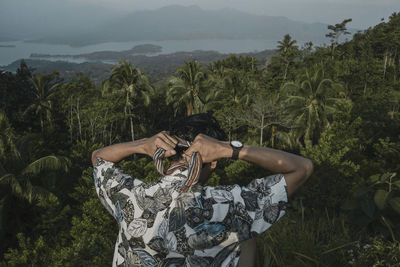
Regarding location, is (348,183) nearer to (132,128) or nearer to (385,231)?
(385,231)

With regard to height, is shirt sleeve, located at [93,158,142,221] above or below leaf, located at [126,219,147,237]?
above

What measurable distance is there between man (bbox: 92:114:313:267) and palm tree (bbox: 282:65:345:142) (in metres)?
25.6

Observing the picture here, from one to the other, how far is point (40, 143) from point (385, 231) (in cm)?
2002

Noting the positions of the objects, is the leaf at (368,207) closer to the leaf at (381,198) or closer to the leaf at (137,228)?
the leaf at (381,198)

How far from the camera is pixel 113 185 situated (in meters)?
1.56

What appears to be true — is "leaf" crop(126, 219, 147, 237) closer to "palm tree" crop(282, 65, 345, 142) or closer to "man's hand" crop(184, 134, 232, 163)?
"man's hand" crop(184, 134, 232, 163)

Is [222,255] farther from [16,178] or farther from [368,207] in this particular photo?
[16,178]

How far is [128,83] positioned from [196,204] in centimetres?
3119

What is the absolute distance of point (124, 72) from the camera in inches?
1189

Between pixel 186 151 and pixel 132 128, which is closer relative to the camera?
pixel 186 151

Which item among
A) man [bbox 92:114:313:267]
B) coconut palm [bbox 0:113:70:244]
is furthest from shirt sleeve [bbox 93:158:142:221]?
coconut palm [bbox 0:113:70:244]

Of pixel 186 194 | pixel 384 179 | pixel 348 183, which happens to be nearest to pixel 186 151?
pixel 186 194

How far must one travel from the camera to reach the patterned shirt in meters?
1.32

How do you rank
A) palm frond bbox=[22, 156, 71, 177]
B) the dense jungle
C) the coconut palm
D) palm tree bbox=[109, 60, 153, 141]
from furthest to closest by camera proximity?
palm tree bbox=[109, 60, 153, 141] → palm frond bbox=[22, 156, 71, 177] → the coconut palm → the dense jungle
